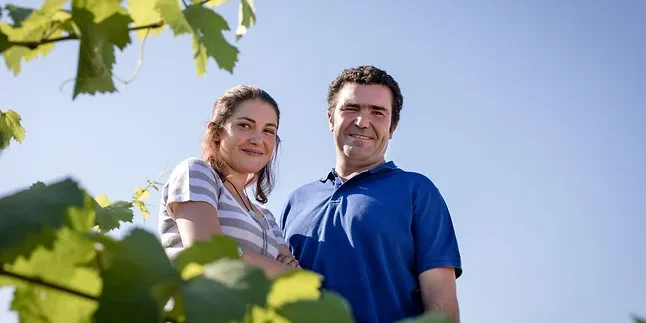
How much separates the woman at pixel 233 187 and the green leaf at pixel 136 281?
5.74ft

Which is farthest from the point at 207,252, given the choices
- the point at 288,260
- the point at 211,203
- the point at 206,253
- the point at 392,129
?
the point at 392,129

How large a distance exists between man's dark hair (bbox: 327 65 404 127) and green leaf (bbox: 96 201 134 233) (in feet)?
8.15

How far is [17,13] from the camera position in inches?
27.5

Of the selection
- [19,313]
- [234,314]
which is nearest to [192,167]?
[19,313]

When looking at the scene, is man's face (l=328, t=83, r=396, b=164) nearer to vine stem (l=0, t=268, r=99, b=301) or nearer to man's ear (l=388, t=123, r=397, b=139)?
man's ear (l=388, t=123, r=397, b=139)

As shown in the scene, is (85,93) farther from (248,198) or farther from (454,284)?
(454,284)

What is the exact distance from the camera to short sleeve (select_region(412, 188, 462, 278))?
10.2 feet

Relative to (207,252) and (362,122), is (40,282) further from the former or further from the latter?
(362,122)

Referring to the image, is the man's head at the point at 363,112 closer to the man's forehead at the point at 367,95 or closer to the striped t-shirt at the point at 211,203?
the man's forehead at the point at 367,95

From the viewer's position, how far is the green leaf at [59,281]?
0.53 m

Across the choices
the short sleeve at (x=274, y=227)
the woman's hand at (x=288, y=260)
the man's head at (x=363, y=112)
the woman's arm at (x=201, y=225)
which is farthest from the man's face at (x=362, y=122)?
the woman's arm at (x=201, y=225)

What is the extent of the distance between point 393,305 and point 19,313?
103 inches

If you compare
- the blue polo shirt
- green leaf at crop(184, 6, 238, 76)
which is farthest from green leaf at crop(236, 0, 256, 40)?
the blue polo shirt

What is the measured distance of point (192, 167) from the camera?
2.62 metres
